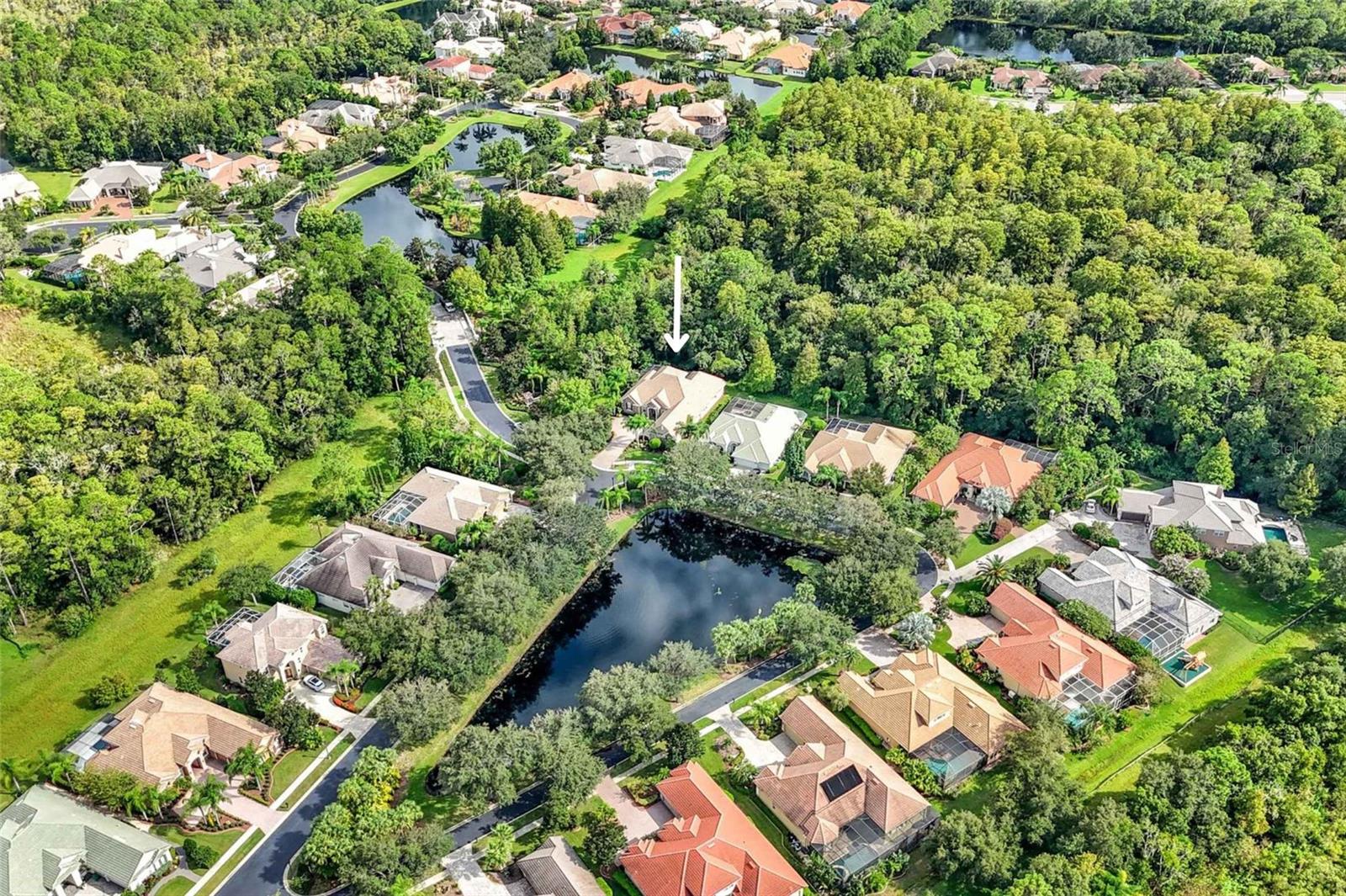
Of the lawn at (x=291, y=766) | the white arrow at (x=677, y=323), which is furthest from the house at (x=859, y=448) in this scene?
the lawn at (x=291, y=766)

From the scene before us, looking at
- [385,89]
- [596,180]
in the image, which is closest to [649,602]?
[596,180]

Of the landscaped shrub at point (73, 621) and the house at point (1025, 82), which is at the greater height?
the house at point (1025, 82)

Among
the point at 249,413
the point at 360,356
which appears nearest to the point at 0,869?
the point at 249,413

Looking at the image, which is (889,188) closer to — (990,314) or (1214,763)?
(990,314)

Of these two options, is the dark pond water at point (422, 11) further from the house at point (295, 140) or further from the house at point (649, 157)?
the house at point (649, 157)

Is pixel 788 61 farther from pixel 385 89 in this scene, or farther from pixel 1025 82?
pixel 385 89

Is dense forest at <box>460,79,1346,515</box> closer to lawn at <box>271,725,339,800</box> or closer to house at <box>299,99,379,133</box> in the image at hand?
lawn at <box>271,725,339,800</box>
